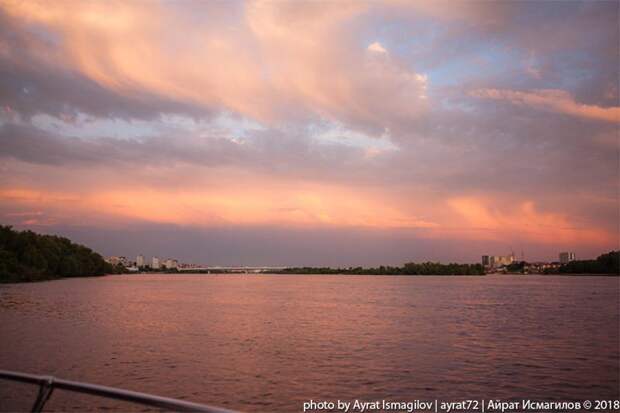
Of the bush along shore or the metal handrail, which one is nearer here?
the metal handrail

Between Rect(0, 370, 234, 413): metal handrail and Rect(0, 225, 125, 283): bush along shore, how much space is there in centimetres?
14276

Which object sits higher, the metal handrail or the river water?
the metal handrail

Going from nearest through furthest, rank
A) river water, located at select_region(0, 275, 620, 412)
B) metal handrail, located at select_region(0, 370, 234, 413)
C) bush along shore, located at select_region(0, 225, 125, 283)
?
1. metal handrail, located at select_region(0, 370, 234, 413)
2. river water, located at select_region(0, 275, 620, 412)
3. bush along shore, located at select_region(0, 225, 125, 283)

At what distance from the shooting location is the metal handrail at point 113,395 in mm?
3783

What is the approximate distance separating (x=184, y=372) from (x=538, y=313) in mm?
46599

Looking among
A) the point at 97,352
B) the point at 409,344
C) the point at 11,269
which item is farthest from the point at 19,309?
the point at 11,269

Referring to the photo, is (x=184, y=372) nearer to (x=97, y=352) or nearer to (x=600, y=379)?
(x=97, y=352)

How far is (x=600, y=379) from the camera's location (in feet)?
78.3

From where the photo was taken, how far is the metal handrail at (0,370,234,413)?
3.78 meters

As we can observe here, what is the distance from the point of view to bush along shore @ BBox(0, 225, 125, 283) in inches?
5155

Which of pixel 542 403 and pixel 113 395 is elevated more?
pixel 113 395

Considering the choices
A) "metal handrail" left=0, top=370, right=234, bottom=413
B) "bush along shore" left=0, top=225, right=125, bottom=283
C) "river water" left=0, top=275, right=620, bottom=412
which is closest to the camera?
"metal handrail" left=0, top=370, right=234, bottom=413

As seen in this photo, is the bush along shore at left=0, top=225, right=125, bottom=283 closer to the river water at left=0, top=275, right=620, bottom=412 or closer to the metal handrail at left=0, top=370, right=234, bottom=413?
the river water at left=0, top=275, right=620, bottom=412

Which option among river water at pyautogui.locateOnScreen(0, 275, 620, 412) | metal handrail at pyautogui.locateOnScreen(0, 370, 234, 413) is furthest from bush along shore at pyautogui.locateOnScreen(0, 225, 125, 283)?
metal handrail at pyautogui.locateOnScreen(0, 370, 234, 413)
